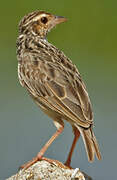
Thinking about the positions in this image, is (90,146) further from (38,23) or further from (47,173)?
(38,23)

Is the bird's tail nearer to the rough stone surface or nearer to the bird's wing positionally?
the bird's wing

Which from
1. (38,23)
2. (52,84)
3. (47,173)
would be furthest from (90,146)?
(38,23)

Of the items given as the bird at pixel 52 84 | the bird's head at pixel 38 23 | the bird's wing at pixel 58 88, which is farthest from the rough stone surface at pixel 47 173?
the bird's head at pixel 38 23

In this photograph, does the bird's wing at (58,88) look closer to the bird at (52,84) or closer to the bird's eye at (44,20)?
the bird at (52,84)

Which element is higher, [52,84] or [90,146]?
[52,84]
